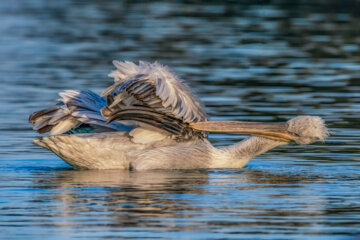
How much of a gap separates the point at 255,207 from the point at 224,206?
0.89 ft

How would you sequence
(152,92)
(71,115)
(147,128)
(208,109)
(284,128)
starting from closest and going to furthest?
(152,92) < (147,128) < (71,115) < (284,128) < (208,109)

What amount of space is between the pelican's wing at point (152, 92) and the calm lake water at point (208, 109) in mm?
681

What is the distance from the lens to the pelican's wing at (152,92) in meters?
10.3

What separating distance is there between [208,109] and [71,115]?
4611 millimetres

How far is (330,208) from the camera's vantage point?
8711mm

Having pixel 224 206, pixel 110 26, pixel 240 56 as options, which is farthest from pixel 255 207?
pixel 110 26

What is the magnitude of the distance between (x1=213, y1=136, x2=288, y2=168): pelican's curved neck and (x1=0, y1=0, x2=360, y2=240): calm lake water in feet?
0.55

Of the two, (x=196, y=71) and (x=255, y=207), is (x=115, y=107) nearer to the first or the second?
(x=255, y=207)

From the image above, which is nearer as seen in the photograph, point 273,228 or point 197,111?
point 273,228

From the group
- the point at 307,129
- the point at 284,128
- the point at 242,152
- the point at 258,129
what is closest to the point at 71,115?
the point at 242,152

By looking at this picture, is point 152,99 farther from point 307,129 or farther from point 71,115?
point 307,129

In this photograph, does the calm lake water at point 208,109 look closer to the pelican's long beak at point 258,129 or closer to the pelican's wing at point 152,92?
the pelican's long beak at point 258,129

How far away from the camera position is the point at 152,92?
1043 centimetres

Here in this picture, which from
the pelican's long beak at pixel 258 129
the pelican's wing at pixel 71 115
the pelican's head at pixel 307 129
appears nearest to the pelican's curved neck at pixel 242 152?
the pelican's long beak at pixel 258 129
